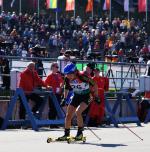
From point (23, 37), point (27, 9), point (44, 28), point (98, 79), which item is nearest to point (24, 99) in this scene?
point (98, 79)

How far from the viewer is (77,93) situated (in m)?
15.2

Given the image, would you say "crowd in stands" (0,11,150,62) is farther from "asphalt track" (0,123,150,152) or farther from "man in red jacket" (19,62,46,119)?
"asphalt track" (0,123,150,152)

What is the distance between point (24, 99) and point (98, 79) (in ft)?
10.0

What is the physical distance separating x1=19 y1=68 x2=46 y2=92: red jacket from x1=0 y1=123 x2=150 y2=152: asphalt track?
117cm

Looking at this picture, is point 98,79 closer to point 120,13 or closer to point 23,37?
point 23,37

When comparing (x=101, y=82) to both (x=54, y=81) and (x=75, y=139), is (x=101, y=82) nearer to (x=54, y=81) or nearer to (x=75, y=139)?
(x=54, y=81)

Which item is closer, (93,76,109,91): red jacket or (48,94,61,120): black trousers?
(48,94,61,120): black trousers

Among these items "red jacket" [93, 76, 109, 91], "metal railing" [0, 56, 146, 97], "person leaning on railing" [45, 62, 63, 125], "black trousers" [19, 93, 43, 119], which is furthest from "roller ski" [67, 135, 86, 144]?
"metal railing" [0, 56, 146, 97]

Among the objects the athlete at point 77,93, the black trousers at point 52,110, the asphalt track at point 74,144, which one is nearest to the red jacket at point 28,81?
the black trousers at point 52,110

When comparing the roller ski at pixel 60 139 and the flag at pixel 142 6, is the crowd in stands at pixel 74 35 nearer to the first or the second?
the flag at pixel 142 6

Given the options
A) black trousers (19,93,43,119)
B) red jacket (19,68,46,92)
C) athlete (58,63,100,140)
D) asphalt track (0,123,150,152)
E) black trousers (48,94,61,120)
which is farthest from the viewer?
black trousers (48,94,61,120)

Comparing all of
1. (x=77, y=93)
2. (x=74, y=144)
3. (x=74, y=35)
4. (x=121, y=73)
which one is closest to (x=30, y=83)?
(x=77, y=93)

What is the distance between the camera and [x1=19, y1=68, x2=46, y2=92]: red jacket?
61.7 feet

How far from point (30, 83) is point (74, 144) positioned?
14.8 feet
